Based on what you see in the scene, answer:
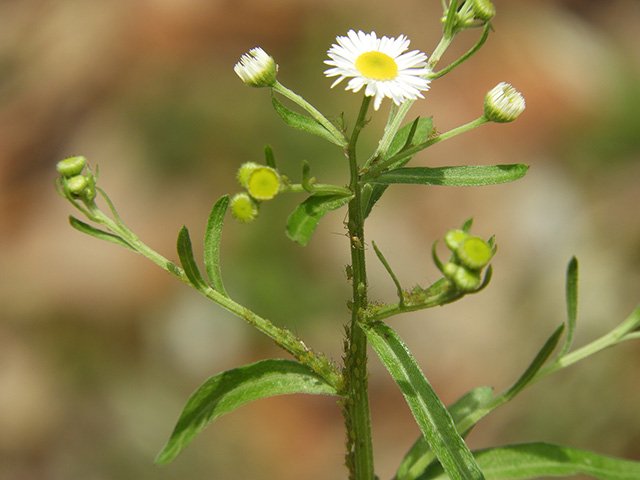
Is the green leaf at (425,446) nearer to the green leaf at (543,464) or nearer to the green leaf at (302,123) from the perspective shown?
the green leaf at (543,464)

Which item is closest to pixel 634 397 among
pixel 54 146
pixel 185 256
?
pixel 185 256

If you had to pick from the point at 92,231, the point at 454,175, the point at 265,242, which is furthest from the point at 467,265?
the point at 265,242

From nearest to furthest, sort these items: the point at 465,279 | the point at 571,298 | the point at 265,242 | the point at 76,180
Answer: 1. the point at 465,279
2. the point at 76,180
3. the point at 571,298
4. the point at 265,242

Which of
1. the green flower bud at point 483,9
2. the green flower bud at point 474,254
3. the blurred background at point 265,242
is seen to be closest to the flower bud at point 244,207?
the green flower bud at point 474,254

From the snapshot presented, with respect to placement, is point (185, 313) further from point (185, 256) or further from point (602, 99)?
point (602, 99)

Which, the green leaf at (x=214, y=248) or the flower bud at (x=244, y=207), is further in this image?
the green leaf at (x=214, y=248)

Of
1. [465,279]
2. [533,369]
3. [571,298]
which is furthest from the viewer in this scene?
[571,298]

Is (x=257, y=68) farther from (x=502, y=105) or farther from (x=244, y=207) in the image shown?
(x=502, y=105)

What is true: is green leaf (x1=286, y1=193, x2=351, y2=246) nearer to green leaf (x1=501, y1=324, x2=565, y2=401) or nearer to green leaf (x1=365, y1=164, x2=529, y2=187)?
green leaf (x1=365, y1=164, x2=529, y2=187)
